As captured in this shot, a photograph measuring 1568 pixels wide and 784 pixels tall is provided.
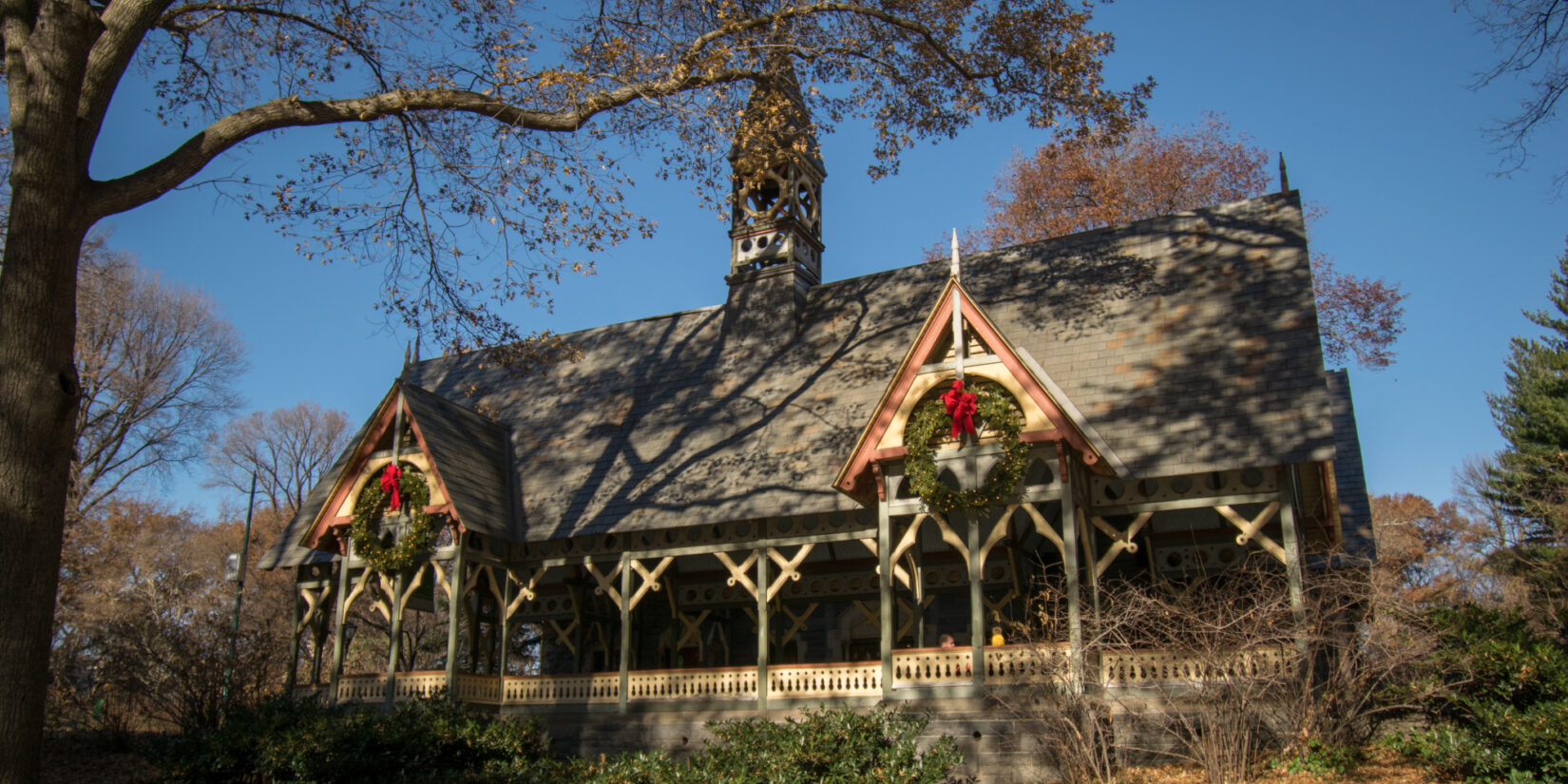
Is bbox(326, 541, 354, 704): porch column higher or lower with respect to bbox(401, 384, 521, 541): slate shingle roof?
lower

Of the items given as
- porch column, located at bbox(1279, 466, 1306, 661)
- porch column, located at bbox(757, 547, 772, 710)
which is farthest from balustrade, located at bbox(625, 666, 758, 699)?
porch column, located at bbox(1279, 466, 1306, 661)

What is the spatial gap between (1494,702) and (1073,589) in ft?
15.1

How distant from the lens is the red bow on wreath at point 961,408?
1505 centimetres

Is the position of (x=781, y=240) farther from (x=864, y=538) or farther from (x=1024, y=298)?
(x=864, y=538)

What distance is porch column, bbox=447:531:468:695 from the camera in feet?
58.3

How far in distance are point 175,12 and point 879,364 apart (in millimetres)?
12065

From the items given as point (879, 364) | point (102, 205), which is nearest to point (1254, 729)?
point (879, 364)

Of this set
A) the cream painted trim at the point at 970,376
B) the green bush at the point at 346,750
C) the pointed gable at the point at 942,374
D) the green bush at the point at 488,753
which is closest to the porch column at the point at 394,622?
the green bush at the point at 488,753

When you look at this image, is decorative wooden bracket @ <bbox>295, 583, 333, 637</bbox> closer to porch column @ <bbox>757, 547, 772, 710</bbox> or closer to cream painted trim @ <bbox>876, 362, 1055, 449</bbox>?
porch column @ <bbox>757, 547, 772, 710</bbox>

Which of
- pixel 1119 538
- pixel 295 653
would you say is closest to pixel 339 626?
pixel 295 653

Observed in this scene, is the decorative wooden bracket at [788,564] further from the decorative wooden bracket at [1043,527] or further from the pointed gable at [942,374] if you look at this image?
the decorative wooden bracket at [1043,527]

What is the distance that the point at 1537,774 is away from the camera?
35.2 ft

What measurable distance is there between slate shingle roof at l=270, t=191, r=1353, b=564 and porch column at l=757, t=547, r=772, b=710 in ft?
2.89

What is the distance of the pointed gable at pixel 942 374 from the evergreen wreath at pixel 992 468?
0.16 m
